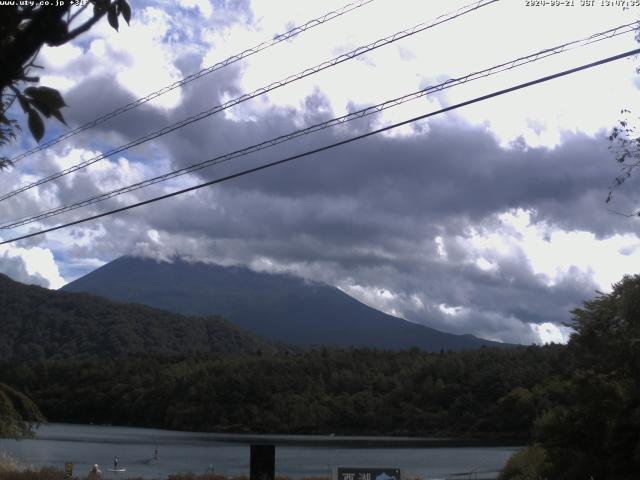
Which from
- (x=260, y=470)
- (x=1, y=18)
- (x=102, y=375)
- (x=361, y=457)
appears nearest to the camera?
(x=1, y=18)

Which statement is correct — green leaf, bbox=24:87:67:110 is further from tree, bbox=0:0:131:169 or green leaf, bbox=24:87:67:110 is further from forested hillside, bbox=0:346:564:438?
forested hillside, bbox=0:346:564:438

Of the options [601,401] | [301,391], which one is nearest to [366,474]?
[601,401]

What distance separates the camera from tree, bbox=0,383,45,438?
28.5 meters

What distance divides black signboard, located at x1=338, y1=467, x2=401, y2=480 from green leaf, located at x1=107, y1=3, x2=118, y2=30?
12.1m

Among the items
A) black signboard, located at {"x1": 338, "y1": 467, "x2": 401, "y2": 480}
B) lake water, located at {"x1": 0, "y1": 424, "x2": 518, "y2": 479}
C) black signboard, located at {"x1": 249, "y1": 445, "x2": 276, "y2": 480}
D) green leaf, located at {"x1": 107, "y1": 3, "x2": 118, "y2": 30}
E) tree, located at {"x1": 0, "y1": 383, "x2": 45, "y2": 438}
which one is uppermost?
green leaf, located at {"x1": 107, "y1": 3, "x2": 118, "y2": 30}

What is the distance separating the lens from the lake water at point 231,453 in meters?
65.7

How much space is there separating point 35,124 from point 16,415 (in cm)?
2791

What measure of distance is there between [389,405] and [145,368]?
4222 cm

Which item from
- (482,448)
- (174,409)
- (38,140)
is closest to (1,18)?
(38,140)

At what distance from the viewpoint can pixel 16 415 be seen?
96.5 feet

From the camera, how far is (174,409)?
127 metres

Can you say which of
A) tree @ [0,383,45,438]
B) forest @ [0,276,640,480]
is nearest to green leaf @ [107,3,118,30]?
tree @ [0,383,45,438]

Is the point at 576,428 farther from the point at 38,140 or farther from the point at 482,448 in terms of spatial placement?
the point at 482,448

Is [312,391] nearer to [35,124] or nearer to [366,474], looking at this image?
[366,474]
